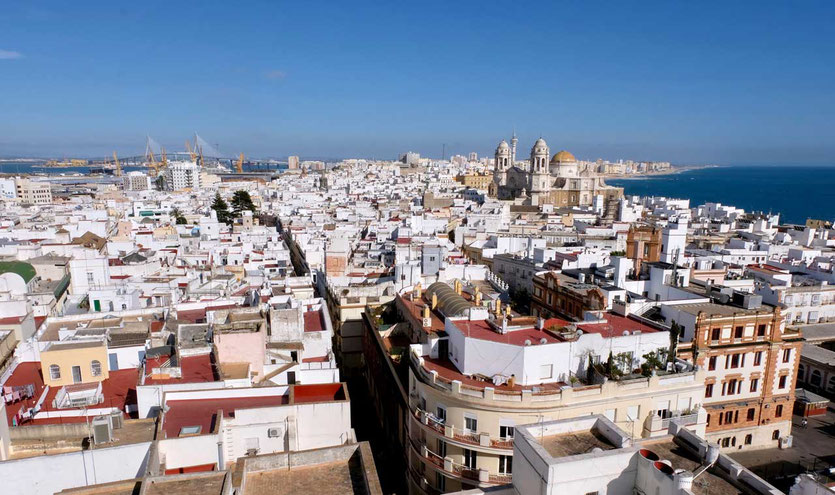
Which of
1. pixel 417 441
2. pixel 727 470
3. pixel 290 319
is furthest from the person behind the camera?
pixel 290 319

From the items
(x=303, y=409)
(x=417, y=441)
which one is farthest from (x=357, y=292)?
(x=303, y=409)

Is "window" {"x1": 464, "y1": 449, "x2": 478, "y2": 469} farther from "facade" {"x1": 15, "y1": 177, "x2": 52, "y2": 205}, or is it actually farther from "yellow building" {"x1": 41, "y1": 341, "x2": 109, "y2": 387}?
"facade" {"x1": 15, "y1": 177, "x2": 52, "y2": 205}

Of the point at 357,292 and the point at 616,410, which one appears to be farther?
the point at 357,292

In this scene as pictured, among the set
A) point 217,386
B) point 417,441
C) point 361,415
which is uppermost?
point 217,386

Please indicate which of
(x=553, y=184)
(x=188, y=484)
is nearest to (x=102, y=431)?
(x=188, y=484)

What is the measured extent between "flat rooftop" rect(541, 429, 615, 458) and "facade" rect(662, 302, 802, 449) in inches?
494

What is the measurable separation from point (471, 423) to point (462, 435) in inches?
21.6

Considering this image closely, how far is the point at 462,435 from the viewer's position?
19.6m

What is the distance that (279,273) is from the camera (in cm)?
4641

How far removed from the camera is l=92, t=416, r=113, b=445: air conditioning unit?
15.1 metres

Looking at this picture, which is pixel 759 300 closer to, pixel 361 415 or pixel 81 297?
pixel 361 415

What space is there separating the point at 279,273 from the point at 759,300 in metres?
34.9

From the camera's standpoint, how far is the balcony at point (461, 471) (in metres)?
19.3

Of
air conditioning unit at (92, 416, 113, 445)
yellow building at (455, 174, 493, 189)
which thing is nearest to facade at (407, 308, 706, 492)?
air conditioning unit at (92, 416, 113, 445)
